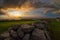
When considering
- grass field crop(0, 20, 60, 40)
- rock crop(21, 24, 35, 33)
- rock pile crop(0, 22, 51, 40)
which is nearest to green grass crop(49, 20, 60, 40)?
grass field crop(0, 20, 60, 40)

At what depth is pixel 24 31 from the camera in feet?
12.5

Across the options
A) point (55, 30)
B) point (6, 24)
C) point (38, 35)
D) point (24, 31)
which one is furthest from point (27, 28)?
point (55, 30)

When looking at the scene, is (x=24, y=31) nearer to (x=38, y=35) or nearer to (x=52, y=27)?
(x=38, y=35)

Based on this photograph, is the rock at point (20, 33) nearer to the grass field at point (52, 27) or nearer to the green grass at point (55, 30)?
the grass field at point (52, 27)

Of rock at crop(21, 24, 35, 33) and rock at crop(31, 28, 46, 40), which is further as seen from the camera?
rock at crop(21, 24, 35, 33)

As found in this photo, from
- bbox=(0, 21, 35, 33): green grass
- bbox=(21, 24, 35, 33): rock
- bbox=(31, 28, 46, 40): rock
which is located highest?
bbox=(0, 21, 35, 33): green grass

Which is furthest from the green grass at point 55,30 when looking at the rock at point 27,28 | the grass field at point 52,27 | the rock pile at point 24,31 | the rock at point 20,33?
the rock at point 20,33

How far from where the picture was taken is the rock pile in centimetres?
375

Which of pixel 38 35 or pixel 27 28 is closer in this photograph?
pixel 38 35

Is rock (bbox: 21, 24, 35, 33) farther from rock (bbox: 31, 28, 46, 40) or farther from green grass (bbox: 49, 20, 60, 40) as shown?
green grass (bbox: 49, 20, 60, 40)

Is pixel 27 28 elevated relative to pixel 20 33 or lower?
elevated

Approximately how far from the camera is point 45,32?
3.77m

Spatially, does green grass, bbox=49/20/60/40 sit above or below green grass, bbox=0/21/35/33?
below

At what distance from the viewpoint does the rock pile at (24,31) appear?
3752 mm
